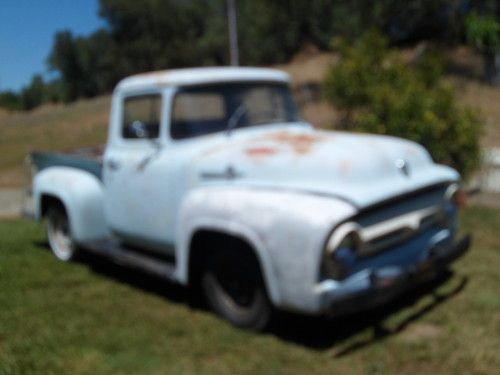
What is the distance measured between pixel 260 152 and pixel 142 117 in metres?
1.44

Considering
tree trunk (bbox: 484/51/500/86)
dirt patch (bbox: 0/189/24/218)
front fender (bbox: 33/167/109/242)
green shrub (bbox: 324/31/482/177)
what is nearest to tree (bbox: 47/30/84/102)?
tree trunk (bbox: 484/51/500/86)

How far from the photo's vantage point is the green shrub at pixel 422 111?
26.3 feet

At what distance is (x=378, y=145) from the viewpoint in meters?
4.00

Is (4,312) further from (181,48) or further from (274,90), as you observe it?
(181,48)

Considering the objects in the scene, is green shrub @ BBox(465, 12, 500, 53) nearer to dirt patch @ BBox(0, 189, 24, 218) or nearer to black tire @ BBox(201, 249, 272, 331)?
dirt patch @ BBox(0, 189, 24, 218)

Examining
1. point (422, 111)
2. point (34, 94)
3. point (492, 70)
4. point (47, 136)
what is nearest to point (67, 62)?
point (34, 94)

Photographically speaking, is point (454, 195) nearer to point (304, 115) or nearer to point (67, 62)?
point (304, 115)

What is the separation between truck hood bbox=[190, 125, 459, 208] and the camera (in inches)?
142

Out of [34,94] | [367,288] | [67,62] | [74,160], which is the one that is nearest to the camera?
[367,288]

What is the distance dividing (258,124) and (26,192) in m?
3.15

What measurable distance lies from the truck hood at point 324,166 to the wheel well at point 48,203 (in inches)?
88.6

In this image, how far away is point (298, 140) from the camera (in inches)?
166

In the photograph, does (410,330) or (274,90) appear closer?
(410,330)

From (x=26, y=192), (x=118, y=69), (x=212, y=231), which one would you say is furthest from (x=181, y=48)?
(x=212, y=231)
